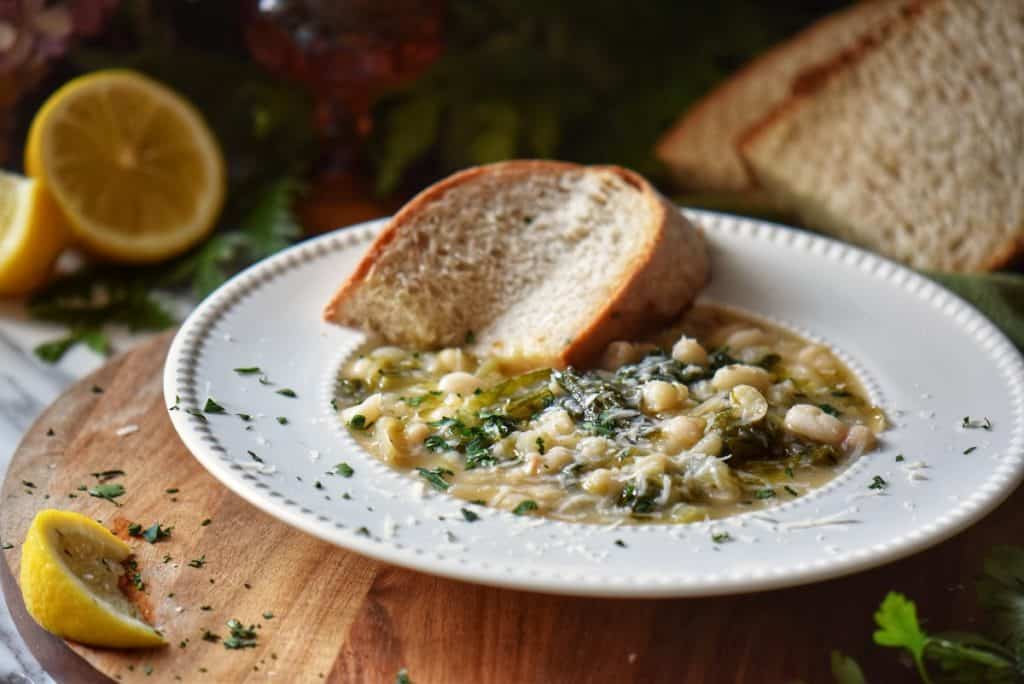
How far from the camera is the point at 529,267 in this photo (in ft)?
13.0

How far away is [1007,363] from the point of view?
345 centimetres

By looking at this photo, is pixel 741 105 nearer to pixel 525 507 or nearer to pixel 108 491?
pixel 525 507

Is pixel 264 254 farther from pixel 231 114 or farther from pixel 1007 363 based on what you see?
pixel 1007 363

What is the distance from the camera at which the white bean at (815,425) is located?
122 inches

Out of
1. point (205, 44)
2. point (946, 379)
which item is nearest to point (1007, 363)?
point (946, 379)

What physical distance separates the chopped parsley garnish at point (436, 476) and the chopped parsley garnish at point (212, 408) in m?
0.57

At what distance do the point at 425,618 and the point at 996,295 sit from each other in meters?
2.34

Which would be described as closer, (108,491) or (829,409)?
(108,491)

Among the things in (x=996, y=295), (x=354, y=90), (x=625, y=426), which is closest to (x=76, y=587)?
(x=625, y=426)

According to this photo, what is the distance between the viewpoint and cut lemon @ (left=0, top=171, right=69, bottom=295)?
4.42 meters

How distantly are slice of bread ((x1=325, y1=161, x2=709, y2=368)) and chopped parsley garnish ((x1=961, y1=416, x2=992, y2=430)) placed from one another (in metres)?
1.03

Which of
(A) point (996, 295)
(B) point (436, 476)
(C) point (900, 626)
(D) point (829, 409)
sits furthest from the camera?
(A) point (996, 295)

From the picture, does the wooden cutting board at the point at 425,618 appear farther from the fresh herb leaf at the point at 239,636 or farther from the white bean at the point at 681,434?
the white bean at the point at 681,434

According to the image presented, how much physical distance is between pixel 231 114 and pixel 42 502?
9.60ft
